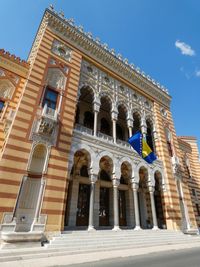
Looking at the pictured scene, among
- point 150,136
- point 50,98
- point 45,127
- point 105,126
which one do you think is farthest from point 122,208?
point 50,98

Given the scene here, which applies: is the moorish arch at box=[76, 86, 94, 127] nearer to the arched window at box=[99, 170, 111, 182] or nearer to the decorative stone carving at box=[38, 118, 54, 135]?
the arched window at box=[99, 170, 111, 182]

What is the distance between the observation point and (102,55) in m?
17.0

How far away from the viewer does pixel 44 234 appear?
8594 millimetres

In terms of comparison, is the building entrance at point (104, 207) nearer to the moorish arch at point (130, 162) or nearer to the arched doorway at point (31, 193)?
the moorish arch at point (130, 162)

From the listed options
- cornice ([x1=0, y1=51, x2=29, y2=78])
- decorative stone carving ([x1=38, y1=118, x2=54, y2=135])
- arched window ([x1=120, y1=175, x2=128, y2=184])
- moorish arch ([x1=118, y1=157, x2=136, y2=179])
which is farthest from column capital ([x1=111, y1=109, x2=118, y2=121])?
cornice ([x1=0, y1=51, x2=29, y2=78])

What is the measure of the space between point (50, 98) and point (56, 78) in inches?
78.0

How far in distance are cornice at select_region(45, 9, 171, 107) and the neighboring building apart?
0.28 feet

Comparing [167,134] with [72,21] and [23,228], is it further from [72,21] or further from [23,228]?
[23,228]

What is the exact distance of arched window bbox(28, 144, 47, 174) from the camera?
9784 mm

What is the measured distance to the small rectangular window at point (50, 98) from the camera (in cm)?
1184

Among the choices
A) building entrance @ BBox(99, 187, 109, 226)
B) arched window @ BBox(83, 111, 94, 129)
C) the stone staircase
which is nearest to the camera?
the stone staircase

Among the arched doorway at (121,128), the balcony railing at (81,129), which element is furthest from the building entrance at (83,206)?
the arched doorway at (121,128)

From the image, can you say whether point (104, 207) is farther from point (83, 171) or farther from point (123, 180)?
point (83, 171)

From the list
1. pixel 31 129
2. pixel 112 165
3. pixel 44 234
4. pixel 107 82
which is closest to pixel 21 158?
pixel 31 129
